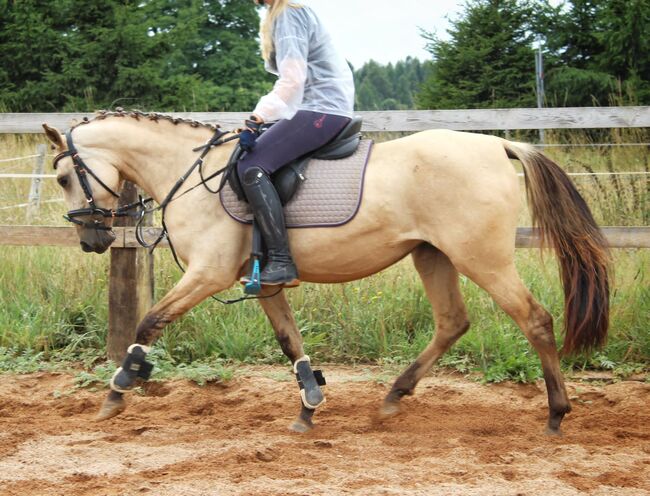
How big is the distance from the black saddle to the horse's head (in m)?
0.89

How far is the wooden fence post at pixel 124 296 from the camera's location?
717 cm

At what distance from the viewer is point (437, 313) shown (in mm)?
5914

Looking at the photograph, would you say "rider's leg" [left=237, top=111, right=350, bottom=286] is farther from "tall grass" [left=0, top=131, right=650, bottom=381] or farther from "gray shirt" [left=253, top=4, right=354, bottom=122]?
"tall grass" [left=0, top=131, right=650, bottom=381]

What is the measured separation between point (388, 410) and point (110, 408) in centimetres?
183

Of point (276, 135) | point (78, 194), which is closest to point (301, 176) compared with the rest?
point (276, 135)

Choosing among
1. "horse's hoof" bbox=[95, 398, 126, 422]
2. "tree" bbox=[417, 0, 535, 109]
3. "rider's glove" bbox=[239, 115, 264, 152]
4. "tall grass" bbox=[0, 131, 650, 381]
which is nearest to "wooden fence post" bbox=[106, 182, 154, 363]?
"tall grass" bbox=[0, 131, 650, 381]

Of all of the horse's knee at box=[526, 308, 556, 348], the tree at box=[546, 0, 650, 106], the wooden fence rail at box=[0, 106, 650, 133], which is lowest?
the horse's knee at box=[526, 308, 556, 348]

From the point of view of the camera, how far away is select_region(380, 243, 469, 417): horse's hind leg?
229 inches

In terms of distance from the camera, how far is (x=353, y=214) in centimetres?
532

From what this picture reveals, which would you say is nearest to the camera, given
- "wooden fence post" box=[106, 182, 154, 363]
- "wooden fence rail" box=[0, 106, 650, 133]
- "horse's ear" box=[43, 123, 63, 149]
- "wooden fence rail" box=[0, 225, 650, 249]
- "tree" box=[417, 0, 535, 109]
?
"horse's ear" box=[43, 123, 63, 149]

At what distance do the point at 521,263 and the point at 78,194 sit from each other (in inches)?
166

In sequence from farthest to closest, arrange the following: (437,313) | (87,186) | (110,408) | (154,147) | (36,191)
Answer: (36,191), (437,313), (154,147), (87,186), (110,408)

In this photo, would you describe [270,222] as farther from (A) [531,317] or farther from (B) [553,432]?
(B) [553,432]

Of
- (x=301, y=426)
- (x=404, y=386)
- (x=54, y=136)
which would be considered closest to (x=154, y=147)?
(x=54, y=136)
